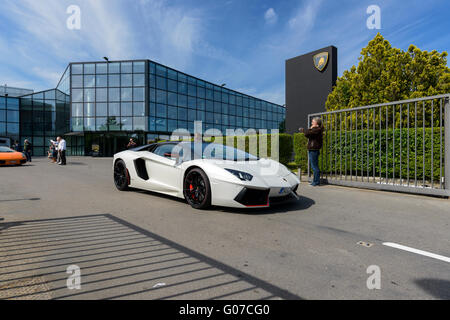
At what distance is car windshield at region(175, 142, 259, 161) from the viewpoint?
4.85 meters

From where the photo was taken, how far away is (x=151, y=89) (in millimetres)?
32188

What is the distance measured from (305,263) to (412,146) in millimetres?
5718

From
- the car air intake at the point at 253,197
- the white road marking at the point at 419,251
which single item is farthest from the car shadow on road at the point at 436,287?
the car air intake at the point at 253,197

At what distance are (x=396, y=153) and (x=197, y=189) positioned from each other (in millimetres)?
5473

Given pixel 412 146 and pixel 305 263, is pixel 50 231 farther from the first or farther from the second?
pixel 412 146

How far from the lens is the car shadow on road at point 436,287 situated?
1.83 m

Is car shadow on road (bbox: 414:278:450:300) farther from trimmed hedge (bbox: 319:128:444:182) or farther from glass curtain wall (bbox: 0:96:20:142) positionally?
glass curtain wall (bbox: 0:96:20:142)

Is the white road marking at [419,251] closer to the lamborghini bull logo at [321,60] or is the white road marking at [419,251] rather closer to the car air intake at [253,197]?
the car air intake at [253,197]

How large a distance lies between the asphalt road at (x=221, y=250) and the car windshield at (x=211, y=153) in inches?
35.6

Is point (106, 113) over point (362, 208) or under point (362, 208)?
over

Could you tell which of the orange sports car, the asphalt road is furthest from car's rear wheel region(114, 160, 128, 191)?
the orange sports car

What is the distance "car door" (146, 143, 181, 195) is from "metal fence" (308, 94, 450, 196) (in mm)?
4517

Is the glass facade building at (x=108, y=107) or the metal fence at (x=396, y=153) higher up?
the glass facade building at (x=108, y=107)
